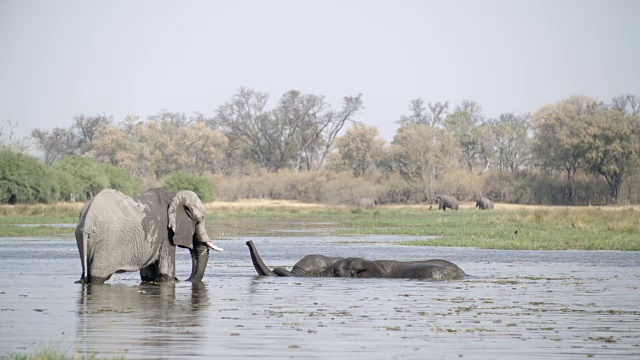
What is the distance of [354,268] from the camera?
21.7m

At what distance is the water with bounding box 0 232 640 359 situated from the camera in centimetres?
1238

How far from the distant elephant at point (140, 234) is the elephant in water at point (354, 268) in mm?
1290

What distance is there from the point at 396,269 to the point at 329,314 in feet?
20.3

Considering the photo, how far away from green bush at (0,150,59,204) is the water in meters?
40.3

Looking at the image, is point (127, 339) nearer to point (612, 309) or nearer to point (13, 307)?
point (13, 307)

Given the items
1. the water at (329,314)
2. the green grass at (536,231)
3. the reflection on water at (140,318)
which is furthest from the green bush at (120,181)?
the reflection on water at (140,318)

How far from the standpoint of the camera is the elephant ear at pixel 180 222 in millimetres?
20469

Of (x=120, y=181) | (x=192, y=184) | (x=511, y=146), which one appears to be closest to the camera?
(x=192, y=184)

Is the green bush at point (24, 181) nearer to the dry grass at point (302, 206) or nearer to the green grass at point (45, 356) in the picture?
the dry grass at point (302, 206)

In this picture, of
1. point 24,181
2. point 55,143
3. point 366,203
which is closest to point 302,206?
point 366,203

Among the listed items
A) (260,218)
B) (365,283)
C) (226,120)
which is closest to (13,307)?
(365,283)

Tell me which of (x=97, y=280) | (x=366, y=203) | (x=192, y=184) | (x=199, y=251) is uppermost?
(x=192, y=184)

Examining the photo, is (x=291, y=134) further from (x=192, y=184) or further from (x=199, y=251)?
(x=199, y=251)

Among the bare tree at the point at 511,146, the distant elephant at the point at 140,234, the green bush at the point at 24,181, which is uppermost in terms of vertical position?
the bare tree at the point at 511,146
